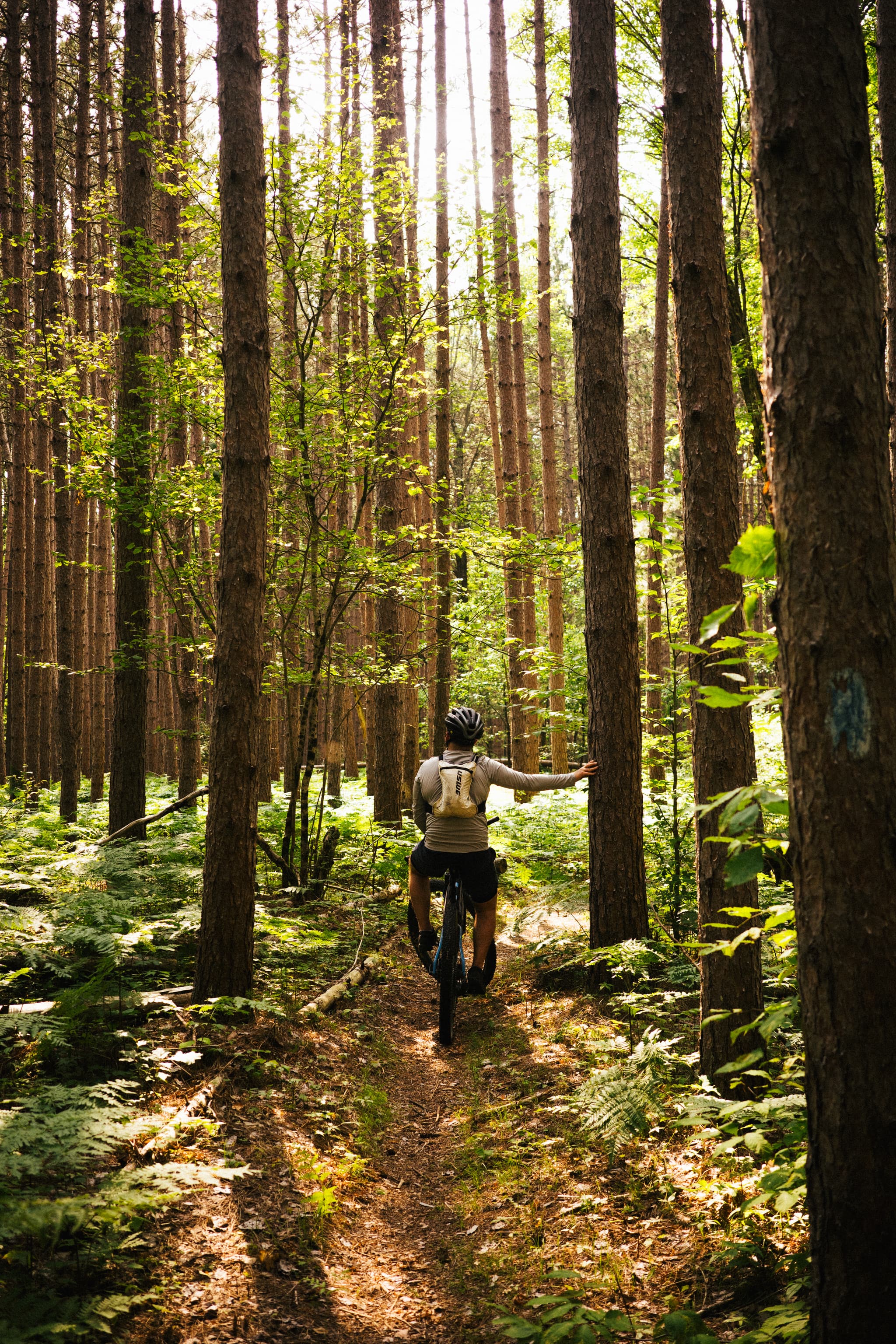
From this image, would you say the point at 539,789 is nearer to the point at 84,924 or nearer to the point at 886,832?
the point at 84,924

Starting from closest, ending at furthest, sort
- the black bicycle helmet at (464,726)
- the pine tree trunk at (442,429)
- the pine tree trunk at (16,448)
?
the black bicycle helmet at (464,726)
the pine tree trunk at (442,429)
the pine tree trunk at (16,448)

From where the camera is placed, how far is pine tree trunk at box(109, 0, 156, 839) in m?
8.91

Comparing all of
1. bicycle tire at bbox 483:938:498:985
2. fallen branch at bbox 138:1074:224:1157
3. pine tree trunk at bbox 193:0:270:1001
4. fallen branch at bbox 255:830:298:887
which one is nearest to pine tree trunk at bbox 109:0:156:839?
fallen branch at bbox 255:830:298:887

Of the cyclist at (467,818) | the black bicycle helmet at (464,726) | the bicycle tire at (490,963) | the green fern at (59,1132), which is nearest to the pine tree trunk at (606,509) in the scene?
the cyclist at (467,818)

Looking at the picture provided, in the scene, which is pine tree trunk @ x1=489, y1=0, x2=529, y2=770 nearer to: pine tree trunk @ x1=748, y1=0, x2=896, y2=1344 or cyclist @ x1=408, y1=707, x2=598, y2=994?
cyclist @ x1=408, y1=707, x2=598, y2=994

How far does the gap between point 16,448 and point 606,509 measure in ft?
52.9

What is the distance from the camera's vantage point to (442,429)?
46.2ft

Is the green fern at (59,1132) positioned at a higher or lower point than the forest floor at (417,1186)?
higher

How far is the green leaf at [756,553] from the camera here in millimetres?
2221

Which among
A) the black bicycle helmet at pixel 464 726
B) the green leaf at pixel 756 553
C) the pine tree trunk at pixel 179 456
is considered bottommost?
the black bicycle helmet at pixel 464 726

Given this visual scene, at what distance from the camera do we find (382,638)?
Result: 32.1ft

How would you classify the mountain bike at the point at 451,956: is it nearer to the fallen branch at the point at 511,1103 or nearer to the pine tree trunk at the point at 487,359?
the fallen branch at the point at 511,1103

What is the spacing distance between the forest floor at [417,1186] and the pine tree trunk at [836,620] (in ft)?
3.10

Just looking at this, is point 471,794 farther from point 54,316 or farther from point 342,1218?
point 54,316
